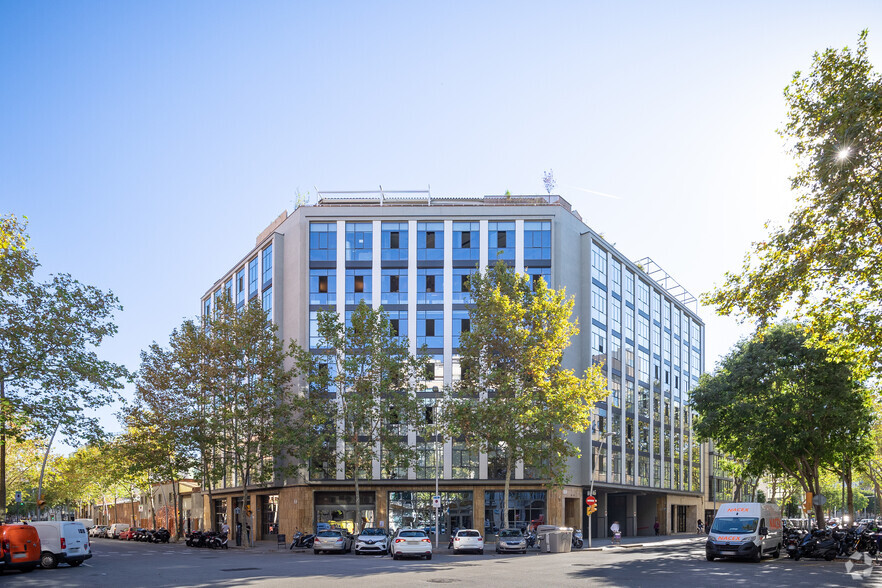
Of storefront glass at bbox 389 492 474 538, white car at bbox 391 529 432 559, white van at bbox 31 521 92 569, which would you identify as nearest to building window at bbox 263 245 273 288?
storefront glass at bbox 389 492 474 538

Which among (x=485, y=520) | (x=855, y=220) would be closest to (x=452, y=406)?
(x=485, y=520)

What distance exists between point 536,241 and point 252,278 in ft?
77.5

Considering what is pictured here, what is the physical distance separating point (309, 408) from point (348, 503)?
1082 centimetres

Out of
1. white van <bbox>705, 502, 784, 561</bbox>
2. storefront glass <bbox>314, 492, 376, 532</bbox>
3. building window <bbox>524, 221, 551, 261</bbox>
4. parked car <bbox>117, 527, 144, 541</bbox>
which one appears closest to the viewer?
white van <bbox>705, 502, 784, 561</bbox>

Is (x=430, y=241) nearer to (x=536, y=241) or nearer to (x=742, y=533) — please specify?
(x=536, y=241)

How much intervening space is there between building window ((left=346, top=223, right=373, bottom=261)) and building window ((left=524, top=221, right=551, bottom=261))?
35.7 ft

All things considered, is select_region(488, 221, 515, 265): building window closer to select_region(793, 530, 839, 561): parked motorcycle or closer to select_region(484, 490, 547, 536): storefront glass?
select_region(484, 490, 547, 536): storefront glass

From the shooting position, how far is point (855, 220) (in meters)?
22.3

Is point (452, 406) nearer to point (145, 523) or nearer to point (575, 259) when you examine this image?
point (575, 259)

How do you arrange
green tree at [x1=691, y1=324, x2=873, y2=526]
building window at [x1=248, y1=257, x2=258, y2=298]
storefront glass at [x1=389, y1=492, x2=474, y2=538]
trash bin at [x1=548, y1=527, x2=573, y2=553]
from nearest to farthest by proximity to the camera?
1. green tree at [x1=691, y1=324, x2=873, y2=526]
2. trash bin at [x1=548, y1=527, x2=573, y2=553]
3. storefront glass at [x1=389, y1=492, x2=474, y2=538]
4. building window at [x1=248, y1=257, x2=258, y2=298]

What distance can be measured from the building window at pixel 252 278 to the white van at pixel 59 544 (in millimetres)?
32989

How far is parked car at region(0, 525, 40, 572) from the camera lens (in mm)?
26734

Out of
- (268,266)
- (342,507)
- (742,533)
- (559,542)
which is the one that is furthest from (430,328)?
(742,533)

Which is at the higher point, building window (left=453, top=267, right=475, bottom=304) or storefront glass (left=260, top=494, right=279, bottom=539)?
building window (left=453, top=267, right=475, bottom=304)
